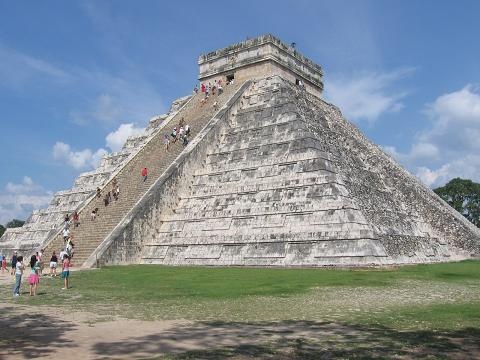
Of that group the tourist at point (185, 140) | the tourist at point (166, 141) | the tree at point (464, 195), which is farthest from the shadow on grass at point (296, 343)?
the tree at point (464, 195)

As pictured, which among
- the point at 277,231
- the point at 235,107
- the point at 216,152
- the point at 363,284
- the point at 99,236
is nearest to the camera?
the point at 363,284

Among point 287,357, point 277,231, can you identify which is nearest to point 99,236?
point 277,231

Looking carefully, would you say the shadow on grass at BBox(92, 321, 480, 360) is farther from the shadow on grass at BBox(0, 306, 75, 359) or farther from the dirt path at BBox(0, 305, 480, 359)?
the shadow on grass at BBox(0, 306, 75, 359)

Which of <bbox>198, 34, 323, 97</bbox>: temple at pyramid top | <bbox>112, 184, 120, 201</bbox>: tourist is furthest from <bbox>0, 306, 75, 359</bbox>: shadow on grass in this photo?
<bbox>198, 34, 323, 97</bbox>: temple at pyramid top

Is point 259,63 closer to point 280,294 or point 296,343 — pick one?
point 280,294

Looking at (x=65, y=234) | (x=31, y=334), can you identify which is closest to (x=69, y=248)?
(x=65, y=234)

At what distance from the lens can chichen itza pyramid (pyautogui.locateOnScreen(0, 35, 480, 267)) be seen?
15.8 m

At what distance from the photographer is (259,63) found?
24.3m

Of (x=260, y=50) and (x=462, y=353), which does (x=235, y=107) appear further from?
(x=462, y=353)

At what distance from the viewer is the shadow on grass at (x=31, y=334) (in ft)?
19.7

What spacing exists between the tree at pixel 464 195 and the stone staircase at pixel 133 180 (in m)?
31.6

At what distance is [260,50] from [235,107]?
382 cm

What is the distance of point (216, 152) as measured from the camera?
68.0 feet

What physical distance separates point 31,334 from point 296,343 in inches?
145
